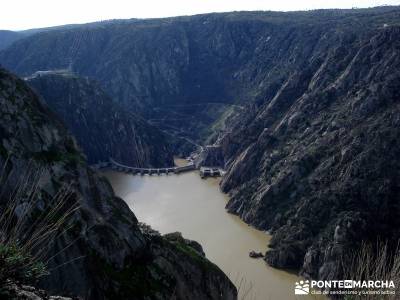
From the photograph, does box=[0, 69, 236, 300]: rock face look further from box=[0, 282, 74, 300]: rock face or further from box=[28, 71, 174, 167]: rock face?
box=[28, 71, 174, 167]: rock face

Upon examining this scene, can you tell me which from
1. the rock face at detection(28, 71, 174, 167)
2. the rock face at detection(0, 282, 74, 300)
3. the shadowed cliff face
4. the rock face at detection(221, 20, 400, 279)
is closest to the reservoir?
the rock face at detection(221, 20, 400, 279)

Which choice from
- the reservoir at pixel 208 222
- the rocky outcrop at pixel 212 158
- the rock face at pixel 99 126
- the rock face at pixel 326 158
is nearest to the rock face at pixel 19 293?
the reservoir at pixel 208 222

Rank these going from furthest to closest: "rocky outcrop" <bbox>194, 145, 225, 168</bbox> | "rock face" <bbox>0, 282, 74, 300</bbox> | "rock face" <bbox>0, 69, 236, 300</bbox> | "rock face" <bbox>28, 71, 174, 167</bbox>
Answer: "rock face" <bbox>28, 71, 174, 167</bbox>
"rocky outcrop" <bbox>194, 145, 225, 168</bbox>
"rock face" <bbox>0, 69, 236, 300</bbox>
"rock face" <bbox>0, 282, 74, 300</bbox>

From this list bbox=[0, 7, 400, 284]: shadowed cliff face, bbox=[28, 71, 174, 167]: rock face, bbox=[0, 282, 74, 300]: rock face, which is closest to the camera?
bbox=[0, 282, 74, 300]: rock face

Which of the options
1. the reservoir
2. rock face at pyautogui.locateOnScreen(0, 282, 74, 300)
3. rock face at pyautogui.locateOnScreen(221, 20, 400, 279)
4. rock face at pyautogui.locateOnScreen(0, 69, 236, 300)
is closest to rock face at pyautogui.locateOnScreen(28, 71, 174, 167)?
the reservoir

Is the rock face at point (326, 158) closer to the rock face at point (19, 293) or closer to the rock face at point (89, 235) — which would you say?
the rock face at point (89, 235)

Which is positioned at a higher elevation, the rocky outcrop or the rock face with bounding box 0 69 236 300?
the rock face with bounding box 0 69 236 300

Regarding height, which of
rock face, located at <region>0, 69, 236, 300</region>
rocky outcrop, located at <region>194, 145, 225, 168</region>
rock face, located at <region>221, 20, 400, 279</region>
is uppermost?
rock face, located at <region>0, 69, 236, 300</region>

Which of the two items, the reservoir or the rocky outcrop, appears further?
the rocky outcrop
